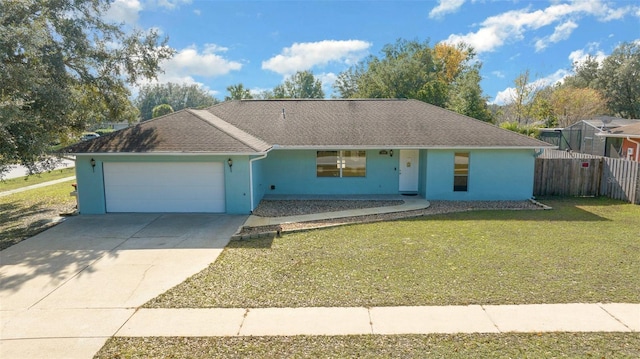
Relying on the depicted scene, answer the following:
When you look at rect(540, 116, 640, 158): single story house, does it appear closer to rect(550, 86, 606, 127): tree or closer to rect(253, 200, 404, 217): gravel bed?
rect(550, 86, 606, 127): tree

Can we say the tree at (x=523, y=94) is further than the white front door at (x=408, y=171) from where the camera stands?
Yes

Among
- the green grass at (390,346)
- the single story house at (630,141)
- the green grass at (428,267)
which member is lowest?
the green grass at (390,346)

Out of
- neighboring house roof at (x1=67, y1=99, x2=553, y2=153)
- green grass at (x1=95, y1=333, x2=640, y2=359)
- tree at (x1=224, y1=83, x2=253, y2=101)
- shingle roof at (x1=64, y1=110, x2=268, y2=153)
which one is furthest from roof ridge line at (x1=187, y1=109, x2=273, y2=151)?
tree at (x1=224, y1=83, x2=253, y2=101)

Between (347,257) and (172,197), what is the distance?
24.0 feet

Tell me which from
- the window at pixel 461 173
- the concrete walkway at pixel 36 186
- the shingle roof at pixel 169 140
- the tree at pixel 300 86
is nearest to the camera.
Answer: the shingle roof at pixel 169 140

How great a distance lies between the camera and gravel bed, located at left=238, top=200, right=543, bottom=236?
11070 millimetres

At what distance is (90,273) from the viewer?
25.0ft

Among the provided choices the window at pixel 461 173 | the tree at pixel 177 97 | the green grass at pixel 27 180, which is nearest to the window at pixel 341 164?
the window at pixel 461 173

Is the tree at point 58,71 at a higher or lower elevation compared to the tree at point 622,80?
lower

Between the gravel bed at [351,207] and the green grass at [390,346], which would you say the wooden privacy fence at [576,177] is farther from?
the green grass at [390,346]

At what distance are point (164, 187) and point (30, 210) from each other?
5.67 m

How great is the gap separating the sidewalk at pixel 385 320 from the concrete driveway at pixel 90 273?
2.20 feet

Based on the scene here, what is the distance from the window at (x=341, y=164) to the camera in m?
15.6

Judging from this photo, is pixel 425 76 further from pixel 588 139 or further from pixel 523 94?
pixel 588 139
